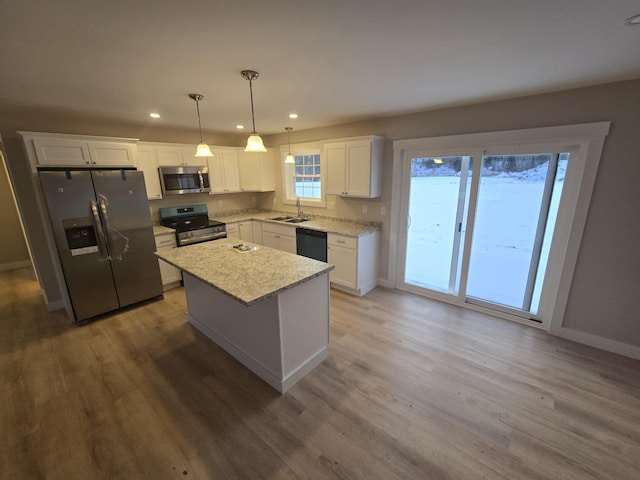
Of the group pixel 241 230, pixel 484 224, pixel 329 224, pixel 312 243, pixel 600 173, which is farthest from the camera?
pixel 241 230

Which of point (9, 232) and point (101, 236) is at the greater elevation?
point (101, 236)

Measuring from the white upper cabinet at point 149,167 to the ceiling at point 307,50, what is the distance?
1.08 meters

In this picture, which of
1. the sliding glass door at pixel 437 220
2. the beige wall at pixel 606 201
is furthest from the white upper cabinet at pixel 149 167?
the beige wall at pixel 606 201

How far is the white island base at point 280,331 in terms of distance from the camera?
2072mm

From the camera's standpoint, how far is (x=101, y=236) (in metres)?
3.11

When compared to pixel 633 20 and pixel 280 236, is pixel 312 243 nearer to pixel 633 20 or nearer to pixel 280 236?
pixel 280 236

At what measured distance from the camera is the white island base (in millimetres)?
2072

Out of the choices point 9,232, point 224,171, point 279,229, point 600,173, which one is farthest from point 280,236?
point 9,232

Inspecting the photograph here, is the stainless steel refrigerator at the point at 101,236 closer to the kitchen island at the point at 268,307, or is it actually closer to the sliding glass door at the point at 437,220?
the kitchen island at the point at 268,307

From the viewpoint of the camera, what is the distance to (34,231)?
3410 mm

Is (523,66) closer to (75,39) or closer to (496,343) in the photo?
(496,343)

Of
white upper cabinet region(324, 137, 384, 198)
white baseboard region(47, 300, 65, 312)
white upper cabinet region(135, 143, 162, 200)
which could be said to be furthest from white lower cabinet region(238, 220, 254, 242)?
white baseboard region(47, 300, 65, 312)

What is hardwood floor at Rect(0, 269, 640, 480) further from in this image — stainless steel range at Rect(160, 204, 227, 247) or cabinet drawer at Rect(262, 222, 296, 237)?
cabinet drawer at Rect(262, 222, 296, 237)

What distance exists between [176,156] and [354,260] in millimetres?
3233
